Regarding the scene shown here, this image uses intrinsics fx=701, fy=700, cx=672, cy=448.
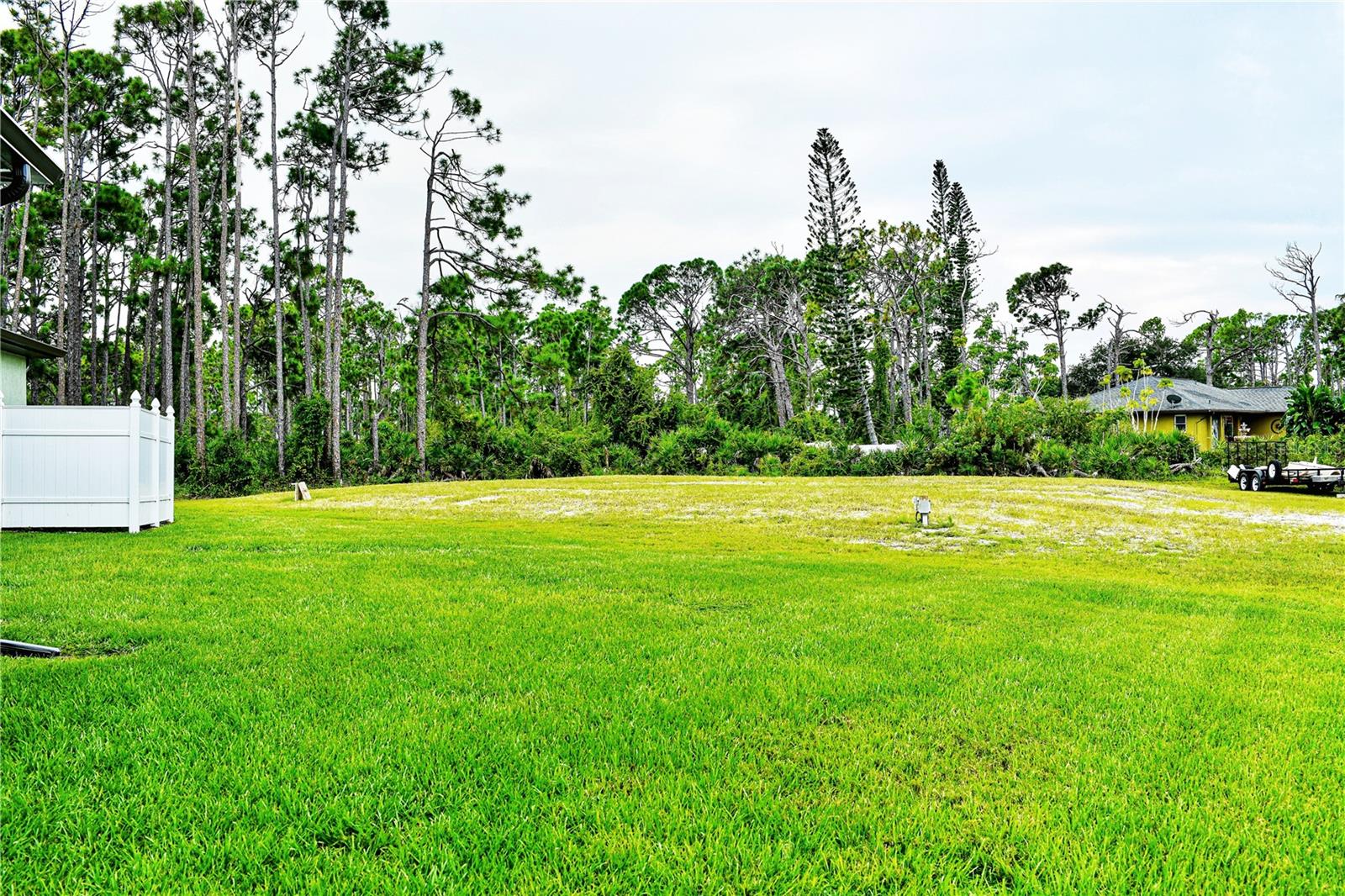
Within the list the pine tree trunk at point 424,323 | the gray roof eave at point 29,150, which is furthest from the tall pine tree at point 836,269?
the gray roof eave at point 29,150

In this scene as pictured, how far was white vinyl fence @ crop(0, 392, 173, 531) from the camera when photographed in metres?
8.40

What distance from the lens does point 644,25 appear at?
9445mm

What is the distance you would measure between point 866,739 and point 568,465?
73.5 ft

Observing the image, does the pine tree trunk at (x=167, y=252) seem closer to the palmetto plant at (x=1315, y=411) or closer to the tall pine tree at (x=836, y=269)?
the tall pine tree at (x=836, y=269)

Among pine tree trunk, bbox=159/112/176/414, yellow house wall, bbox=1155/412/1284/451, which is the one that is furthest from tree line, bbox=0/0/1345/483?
yellow house wall, bbox=1155/412/1284/451

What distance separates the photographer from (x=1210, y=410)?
34812 millimetres

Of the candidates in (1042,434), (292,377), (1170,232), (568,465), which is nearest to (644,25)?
(568,465)

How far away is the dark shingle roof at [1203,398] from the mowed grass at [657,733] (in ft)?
115

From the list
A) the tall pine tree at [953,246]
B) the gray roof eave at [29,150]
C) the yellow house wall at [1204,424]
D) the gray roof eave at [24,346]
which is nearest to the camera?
the gray roof eave at [29,150]

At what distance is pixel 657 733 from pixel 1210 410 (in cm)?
4198

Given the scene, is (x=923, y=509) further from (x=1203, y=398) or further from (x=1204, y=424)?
(x=1203, y=398)

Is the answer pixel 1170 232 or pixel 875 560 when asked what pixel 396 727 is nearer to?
pixel 875 560

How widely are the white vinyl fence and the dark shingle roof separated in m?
37.2

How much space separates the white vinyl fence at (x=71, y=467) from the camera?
27.6 ft
